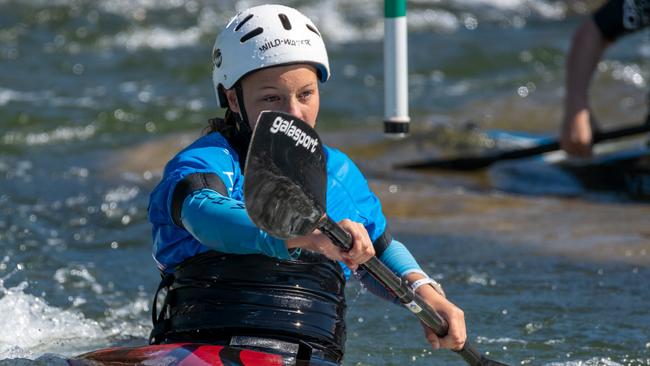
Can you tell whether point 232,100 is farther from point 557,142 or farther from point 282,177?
point 557,142

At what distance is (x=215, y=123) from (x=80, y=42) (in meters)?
9.81

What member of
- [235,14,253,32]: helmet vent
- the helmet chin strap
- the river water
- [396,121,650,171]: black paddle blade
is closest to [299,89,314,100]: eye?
the helmet chin strap

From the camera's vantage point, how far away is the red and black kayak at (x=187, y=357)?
3244mm

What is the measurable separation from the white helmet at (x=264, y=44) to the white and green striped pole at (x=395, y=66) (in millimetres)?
1545

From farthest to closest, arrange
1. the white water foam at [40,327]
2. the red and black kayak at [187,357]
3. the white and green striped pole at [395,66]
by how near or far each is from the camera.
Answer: the white and green striped pole at [395,66] < the white water foam at [40,327] < the red and black kayak at [187,357]

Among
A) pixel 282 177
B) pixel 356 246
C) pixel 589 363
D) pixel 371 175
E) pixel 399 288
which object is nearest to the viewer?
Result: pixel 282 177

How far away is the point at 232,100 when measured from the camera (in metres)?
3.67

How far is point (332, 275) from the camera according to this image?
3.66 m

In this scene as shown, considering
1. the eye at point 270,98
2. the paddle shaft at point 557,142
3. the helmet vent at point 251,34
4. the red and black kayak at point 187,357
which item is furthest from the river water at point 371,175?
the helmet vent at point 251,34

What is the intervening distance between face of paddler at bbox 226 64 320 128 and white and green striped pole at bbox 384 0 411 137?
172 cm

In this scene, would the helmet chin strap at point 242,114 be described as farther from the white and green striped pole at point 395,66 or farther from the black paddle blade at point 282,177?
the white and green striped pole at point 395,66

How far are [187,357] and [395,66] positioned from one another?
2318mm

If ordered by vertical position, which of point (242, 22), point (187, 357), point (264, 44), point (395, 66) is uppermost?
point (395, 66)

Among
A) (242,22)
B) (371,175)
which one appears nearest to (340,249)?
(242,22)
